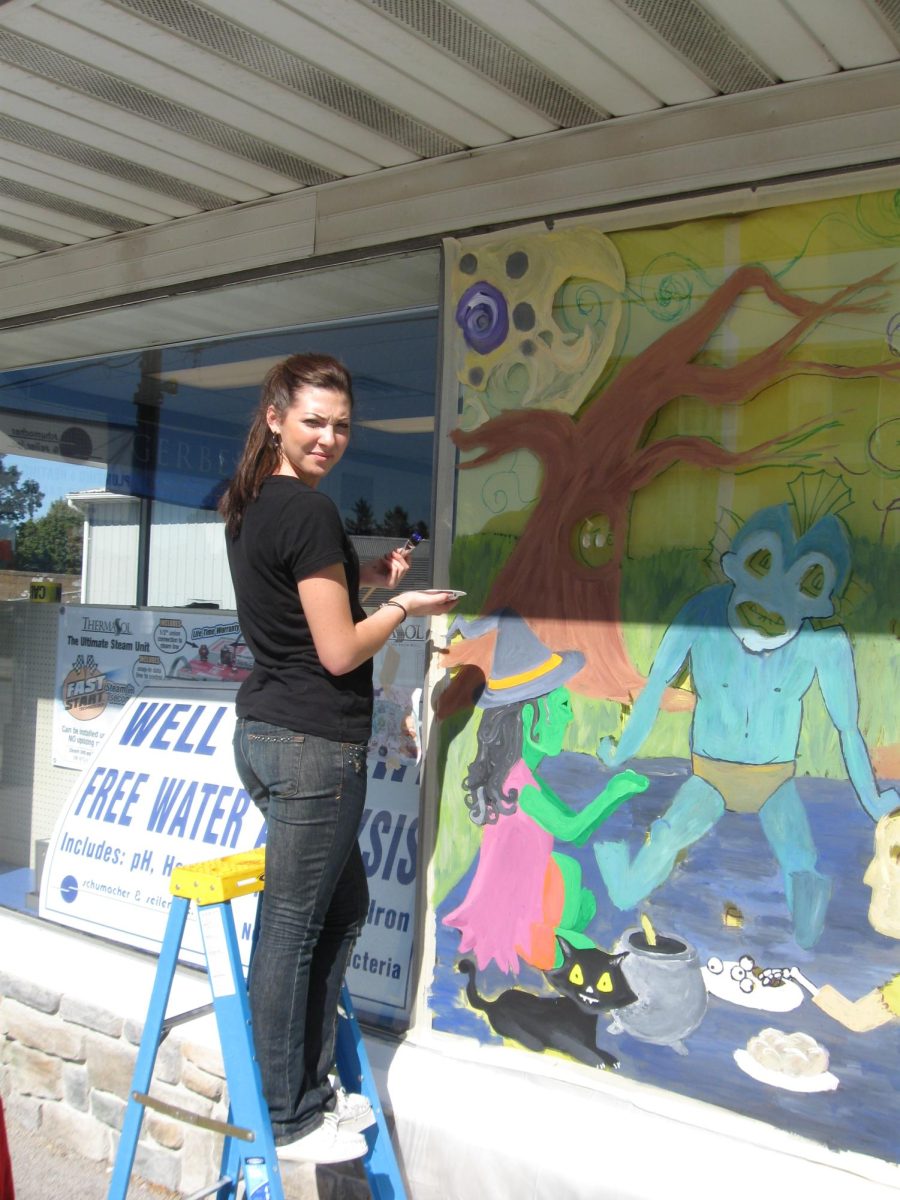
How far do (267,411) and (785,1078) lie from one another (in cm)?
196

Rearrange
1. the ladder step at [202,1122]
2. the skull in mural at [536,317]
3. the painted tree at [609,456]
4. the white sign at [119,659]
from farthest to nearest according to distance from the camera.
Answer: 1. the white sign at [119,659]
2. the skull in mural at [536,317]
3. the painted tree at [609,456]
4. the ladder step at [202,1122]

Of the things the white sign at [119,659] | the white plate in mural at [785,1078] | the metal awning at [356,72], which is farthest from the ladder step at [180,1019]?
the metal awning at [356,72]

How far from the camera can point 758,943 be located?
2.66 meters

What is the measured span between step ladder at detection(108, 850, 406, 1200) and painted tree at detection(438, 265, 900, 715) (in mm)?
936

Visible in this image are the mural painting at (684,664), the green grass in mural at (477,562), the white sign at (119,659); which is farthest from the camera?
the white sign at (119,659)

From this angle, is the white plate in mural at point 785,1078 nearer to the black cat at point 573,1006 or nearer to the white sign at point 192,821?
the black cat at point 573,1006

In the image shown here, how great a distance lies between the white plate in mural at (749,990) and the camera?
2617 millimetres

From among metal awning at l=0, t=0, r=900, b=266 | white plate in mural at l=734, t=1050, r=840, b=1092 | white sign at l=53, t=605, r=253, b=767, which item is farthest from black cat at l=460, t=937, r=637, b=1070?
metal awning at l=0, t=0, r=900, b=266

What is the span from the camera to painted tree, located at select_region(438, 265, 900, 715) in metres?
2.70

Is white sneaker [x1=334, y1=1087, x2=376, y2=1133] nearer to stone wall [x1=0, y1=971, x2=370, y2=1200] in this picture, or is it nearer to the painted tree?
stone wall [x1=0, y1=971, x2=370, y2=1200]

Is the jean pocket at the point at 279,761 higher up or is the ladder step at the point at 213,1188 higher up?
the jean pocket at the point at 279,761

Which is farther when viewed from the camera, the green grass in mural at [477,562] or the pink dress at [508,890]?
the green grass in mural at [477,562]

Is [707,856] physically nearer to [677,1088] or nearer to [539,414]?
[677,1088]

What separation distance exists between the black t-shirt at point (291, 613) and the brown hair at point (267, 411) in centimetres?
6
